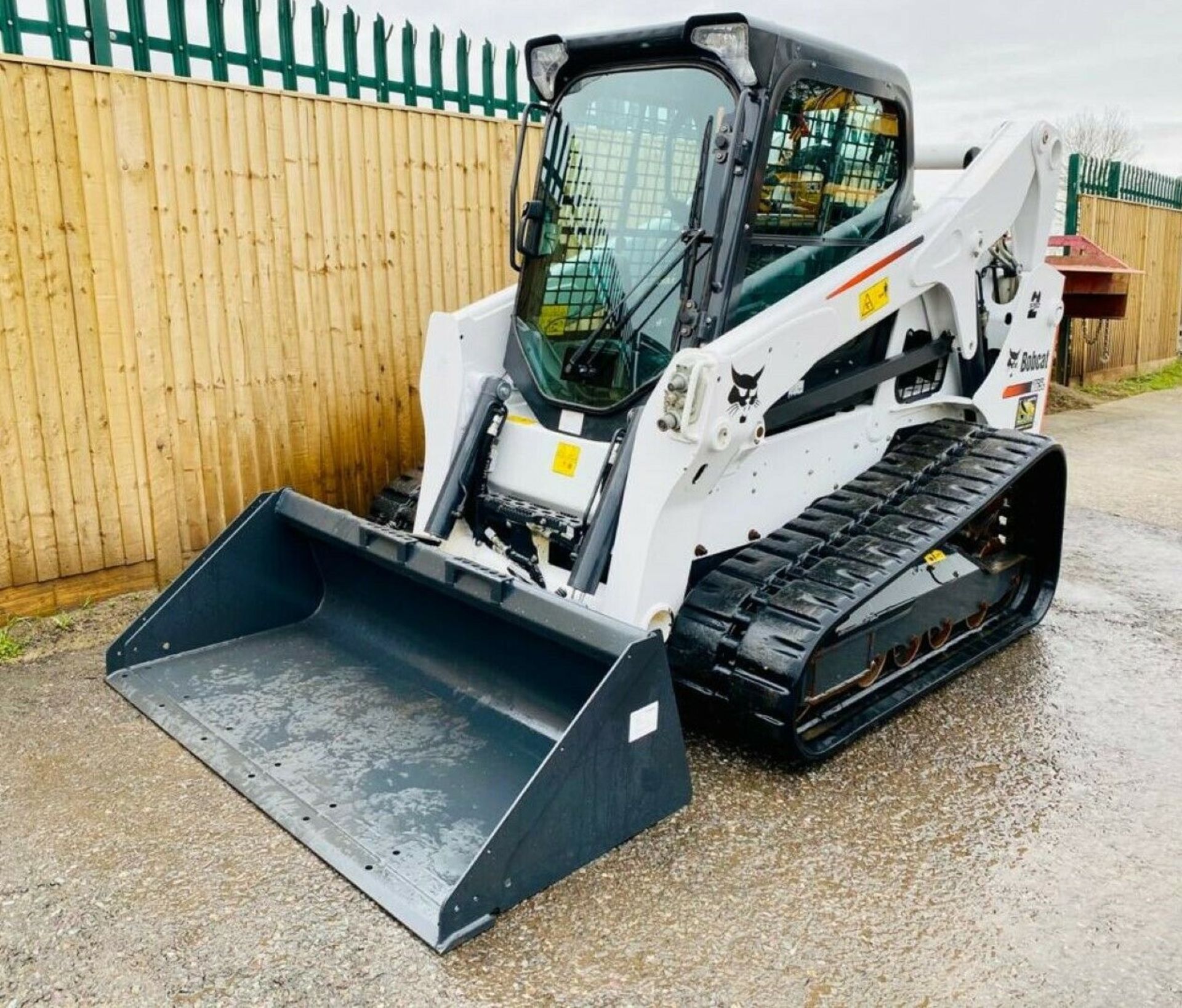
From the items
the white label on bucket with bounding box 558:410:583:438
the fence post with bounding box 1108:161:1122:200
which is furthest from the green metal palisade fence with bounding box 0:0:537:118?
the fence post with bounding box 1108:161:1122:200

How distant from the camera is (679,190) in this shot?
378 centimetres

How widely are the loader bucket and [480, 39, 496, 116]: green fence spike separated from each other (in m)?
2.76

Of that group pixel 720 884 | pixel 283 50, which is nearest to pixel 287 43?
pixel 283 50

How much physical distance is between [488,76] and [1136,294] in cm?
1025

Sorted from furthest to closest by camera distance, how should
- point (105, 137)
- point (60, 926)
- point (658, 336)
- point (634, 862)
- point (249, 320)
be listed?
point (249, 320) < point (105, 137) < point (658, 336) < point (634, 862) < point (60, 926)

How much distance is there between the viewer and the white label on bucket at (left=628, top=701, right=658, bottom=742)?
9.40 ft

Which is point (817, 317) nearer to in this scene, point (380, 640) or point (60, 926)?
point (380, 640)

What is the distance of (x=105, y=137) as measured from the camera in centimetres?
449

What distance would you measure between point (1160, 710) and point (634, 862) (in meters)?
2.20

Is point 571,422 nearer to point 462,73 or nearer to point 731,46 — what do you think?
point 731,46

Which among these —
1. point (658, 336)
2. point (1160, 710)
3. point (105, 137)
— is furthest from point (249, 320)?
point (1160, 710)

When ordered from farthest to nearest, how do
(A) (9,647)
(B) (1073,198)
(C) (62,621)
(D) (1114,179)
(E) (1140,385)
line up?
(E) (1140,385) → (D) (1114,179) → (B) (1073,198) → (C) (62,621) → (A) (9,647)

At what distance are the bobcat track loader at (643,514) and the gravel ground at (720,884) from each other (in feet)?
0.42

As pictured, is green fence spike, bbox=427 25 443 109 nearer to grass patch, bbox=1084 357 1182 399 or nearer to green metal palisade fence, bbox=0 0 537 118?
green metal palisade fence, bbox=0 0 537 118
